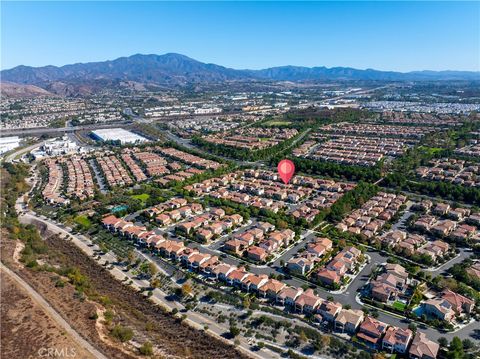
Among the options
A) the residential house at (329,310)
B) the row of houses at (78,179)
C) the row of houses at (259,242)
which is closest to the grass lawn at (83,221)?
the row of houses at (78,179)

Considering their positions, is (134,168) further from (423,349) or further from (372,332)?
(423,349)

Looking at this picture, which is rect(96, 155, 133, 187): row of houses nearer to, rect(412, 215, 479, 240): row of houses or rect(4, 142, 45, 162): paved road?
rect(4, 142, 45, 162): paved road

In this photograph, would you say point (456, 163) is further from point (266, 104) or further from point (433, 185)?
point (266, 104)

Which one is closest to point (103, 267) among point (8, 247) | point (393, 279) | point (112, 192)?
point (8, 247)

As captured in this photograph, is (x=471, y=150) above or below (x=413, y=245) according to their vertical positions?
above

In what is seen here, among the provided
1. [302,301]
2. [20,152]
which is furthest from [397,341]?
[20,152]

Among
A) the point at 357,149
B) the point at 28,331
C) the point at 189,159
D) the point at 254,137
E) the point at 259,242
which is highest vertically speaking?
the point at 254,137

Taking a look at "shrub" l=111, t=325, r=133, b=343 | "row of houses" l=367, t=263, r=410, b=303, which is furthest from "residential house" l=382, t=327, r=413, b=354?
"shrub" l=111, t=325, r=133, b=343
